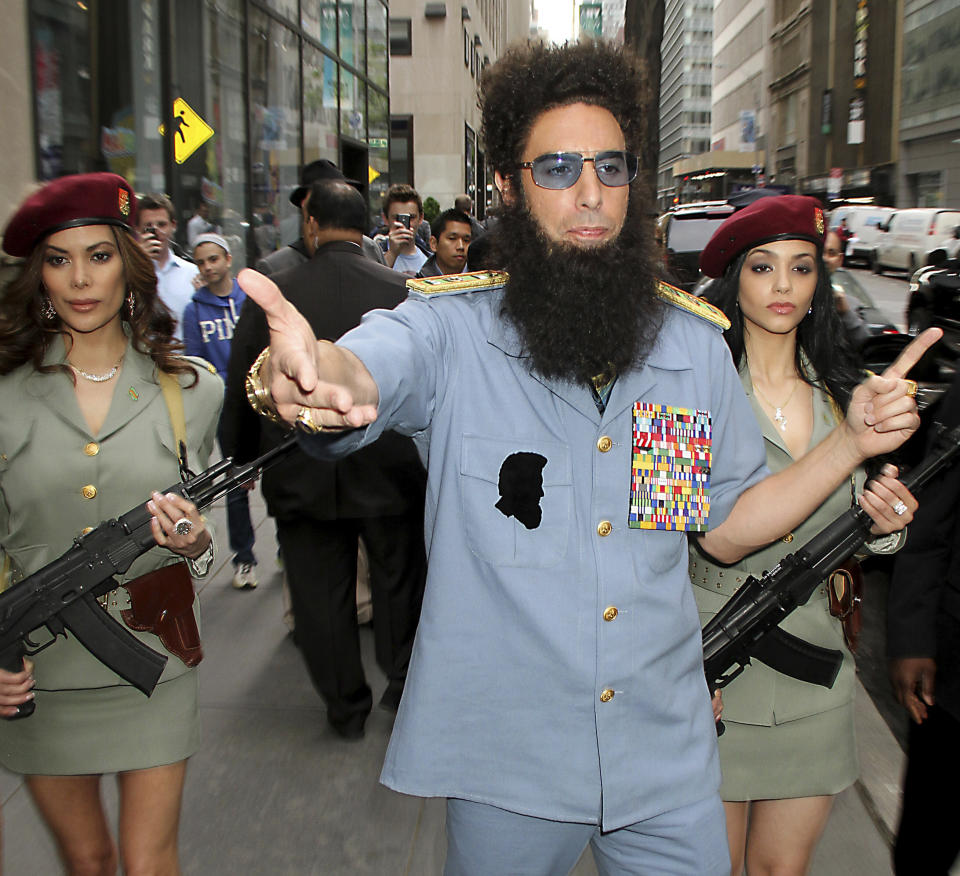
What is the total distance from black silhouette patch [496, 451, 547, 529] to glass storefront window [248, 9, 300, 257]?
11.8m

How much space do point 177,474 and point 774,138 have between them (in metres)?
90.7

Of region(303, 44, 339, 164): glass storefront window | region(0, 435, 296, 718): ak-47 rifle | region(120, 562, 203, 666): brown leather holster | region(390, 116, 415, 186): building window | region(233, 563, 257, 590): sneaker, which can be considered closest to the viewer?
region(0, 435, 296, 718): ak-47 rifle

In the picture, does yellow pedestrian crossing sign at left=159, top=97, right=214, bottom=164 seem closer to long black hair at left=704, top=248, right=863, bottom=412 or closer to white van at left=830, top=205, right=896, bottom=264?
long black hair at left=704, top=248, right=863, bottom=412

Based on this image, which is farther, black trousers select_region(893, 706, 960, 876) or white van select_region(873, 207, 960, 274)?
white van select_region(873, 207, 960, 274)

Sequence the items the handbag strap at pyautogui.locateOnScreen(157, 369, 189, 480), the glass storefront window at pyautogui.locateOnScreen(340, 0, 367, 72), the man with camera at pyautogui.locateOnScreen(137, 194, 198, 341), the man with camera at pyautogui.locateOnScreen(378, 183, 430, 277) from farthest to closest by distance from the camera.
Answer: the glass storefront window at pyautogui.locateOnScreen(340, 0, 367, 72), the man with camera at pyautogui.locateOnScreen(378, 183, 430, 277), the man with camera at pyautogui.locateOnScreen(137, 194, 198, 341), the handbag strap at pyautogui.locateOnScreen(157, 369, 189, 480)

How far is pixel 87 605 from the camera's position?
8.13ft

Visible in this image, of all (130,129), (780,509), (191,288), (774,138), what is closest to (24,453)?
(780,509)

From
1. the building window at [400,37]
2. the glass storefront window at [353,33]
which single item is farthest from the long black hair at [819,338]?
the building window at [400,37]

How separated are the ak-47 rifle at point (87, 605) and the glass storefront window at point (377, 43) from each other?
19041 mm

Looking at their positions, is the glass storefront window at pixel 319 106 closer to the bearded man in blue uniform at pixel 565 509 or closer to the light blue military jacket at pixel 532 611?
the bearded man in blue uniform at pixel 565 509

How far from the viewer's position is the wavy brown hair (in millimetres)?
2641

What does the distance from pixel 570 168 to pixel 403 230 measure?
21.2 ft

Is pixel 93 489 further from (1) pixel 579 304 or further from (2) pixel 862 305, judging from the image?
(2) pixel 862 305

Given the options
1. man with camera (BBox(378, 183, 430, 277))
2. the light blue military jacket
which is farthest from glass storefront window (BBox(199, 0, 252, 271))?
the light blue military jacket
